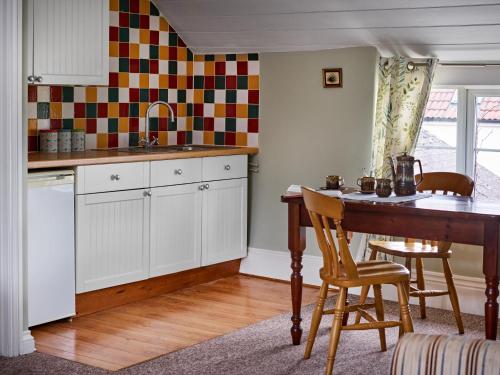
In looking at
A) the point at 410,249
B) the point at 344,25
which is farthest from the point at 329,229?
the point at 344,25

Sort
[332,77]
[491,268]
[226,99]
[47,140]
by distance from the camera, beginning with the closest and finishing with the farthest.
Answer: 1. [491,268]
2. [47,140]
3. [332,77]
4. [226,99]

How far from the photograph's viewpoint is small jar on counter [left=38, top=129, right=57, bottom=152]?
4.88 meters

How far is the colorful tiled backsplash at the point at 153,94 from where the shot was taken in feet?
16.9

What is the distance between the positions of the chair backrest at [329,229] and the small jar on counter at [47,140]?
6.03 feet

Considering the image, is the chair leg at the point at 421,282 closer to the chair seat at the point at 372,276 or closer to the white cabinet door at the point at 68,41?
the chair seat at the point at 372,276

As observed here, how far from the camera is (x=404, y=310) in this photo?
3709 millimetres

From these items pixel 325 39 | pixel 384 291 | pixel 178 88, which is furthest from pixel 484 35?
pixel 178 88

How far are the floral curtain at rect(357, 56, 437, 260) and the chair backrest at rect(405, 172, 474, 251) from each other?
1.66 feet

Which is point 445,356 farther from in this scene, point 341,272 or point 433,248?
point 433,248

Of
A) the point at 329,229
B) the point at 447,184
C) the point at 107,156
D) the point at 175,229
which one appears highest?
the point at 107,156

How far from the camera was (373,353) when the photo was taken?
407 cm

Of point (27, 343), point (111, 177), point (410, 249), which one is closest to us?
point (27, 343)

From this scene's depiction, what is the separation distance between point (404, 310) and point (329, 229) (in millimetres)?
519

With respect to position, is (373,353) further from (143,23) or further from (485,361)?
(143,23)
